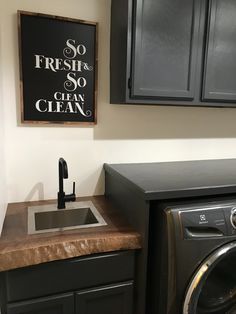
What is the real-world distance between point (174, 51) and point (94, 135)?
71 centimetres

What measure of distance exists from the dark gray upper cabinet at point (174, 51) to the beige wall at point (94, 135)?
205 mm

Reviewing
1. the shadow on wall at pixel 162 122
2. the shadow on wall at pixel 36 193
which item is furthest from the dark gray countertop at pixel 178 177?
the shadow on wall at pixel 36 193

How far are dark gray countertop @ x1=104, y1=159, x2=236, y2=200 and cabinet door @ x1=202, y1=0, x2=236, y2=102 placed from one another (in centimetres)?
45

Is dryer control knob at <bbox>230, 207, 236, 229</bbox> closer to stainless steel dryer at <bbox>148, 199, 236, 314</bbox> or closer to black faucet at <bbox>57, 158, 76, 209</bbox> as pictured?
stainless steel dryer at <bbox>148, 199, 236, 314</bbox>

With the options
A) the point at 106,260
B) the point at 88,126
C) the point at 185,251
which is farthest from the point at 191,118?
the point at 106,260

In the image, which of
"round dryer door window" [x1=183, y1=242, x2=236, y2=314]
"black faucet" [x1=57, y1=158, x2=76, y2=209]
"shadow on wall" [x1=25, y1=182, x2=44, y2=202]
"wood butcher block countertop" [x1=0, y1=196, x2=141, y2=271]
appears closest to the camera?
"wood butcher block countertop" [x1=0, y1=196, x2=141, y2=271]

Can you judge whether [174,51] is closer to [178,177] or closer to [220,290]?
[178,177]

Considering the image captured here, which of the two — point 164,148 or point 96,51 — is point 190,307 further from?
point 96,51

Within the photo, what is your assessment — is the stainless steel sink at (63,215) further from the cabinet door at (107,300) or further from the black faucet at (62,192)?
the cabinet door at (107,300)

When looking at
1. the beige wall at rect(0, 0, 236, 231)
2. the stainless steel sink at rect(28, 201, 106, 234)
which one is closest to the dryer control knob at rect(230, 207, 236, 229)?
the stainless steel sink at rect(28, 201, 106, 234)

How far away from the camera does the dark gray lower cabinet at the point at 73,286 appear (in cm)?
104

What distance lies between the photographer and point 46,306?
1094mm

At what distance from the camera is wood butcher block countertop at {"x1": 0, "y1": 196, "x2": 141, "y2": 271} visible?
1021 millimetres

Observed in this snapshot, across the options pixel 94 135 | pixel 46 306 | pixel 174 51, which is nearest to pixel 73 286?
pixel 46 306
